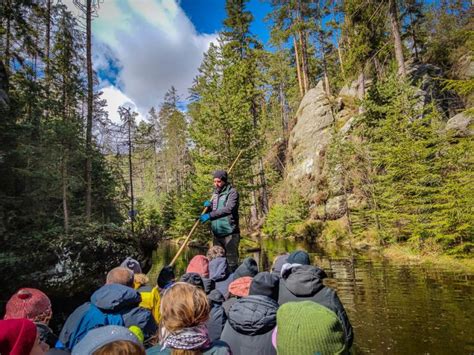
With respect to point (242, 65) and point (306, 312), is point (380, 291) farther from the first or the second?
point (242, 65)

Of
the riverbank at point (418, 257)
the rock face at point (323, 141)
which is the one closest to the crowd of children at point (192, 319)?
the riverbank at point (418, 257)

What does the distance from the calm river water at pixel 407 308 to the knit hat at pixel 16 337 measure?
181 inches

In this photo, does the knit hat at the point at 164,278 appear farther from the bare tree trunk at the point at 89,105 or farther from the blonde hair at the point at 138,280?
the bare tree trunk at the point at 89,105

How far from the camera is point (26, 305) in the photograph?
2.82m

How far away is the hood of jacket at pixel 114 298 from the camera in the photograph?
3.24 metres

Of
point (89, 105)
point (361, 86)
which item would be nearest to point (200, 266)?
point (89, 105)

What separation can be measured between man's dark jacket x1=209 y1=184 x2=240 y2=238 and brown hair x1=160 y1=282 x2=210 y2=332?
328 centimetres

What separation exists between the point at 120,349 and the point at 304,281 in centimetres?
247

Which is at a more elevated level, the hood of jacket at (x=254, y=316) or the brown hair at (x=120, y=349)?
the brown hair at (x=120, y=349)

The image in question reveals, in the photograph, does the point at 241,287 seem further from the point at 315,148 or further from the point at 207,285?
the point at 315,148

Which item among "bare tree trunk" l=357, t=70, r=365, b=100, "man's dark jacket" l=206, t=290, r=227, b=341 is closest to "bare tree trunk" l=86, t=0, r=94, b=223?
"man's dark jacket" l=206, t=290, r=227, b=341

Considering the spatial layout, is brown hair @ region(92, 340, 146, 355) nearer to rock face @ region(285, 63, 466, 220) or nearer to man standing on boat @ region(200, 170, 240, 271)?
man standing on boat @ region(200, 170, 240, 271)

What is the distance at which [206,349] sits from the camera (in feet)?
7.27

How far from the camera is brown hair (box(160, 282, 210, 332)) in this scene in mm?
2137
